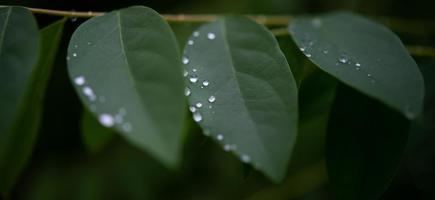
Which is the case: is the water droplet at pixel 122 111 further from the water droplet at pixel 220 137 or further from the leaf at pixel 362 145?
the leaf at pixel 362 145

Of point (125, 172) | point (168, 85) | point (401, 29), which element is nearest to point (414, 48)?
point (401, 29)

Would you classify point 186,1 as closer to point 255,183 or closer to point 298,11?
point 298,11

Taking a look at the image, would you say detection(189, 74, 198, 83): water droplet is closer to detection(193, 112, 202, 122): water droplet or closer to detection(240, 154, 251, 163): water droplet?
detection(193, 112, 202, 122): water droplet

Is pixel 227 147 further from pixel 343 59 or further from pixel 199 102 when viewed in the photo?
pixel 343 59

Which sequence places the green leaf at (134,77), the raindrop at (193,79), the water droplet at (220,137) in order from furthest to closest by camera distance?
the raindrop at (193,79) < the water droplet at (220,137) < the green leaf at (134,77)

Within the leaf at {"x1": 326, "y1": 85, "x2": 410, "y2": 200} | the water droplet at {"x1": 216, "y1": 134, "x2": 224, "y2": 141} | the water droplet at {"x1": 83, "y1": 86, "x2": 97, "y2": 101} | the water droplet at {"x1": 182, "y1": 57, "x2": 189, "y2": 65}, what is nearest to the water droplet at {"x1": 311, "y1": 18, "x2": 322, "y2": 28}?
the leaf at {"x1": 326, "y1": 85, "x2": 410, "y2": 200}

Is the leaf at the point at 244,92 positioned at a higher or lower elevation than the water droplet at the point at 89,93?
lower

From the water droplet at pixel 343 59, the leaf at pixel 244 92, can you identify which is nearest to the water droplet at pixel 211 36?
the leaf at pixel 244 92
